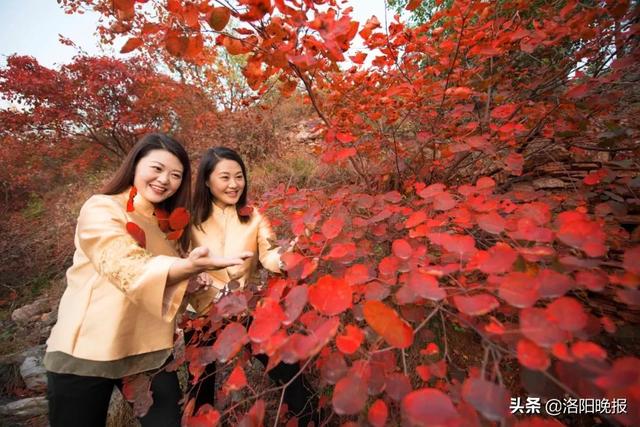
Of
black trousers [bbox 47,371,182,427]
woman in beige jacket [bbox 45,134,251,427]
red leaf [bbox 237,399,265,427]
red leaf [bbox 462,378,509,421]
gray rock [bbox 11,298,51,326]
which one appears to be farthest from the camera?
gray rock [bbox 11,298,51,326]

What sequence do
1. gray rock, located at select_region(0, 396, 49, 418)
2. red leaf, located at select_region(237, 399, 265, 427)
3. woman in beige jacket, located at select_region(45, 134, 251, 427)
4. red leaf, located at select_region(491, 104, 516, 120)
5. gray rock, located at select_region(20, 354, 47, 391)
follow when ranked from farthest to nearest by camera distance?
gray rock, located at select_region(20, 354, 47, 391) → gray rock, located at select_region(0, 396, 49, 418) → red leaf, located at select_region(491, 104, 516, 120) → woman in beige jacket, located at select_region(45, 134, 251, 427) → red leaf, located at select_region(237, 399, 265, 427)

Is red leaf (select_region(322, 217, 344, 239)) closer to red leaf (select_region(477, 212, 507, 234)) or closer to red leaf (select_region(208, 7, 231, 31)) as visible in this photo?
red leaf (select_region(477, 212, 507, 234))

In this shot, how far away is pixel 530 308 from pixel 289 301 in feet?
1.49

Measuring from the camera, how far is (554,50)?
6.96 ft

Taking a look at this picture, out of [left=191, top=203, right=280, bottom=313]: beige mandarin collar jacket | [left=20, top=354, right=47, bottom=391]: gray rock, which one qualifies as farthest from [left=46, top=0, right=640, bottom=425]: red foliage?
[left=20, top=354, right=47, bottom=391]: gray rock

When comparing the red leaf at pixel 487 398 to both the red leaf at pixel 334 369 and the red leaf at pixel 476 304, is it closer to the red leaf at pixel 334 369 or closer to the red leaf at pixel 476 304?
the red leaf at pixel 476 304

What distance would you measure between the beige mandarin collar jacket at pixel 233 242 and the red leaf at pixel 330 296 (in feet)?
2.20

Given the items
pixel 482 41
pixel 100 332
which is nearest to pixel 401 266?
pixel 100 332

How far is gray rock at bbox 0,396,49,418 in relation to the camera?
6.28 feet

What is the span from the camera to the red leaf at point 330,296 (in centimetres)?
56

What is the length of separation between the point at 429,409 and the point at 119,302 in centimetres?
102

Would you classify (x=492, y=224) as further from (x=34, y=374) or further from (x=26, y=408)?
(x=34, y=374)

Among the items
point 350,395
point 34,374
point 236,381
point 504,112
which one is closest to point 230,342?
point 236,381

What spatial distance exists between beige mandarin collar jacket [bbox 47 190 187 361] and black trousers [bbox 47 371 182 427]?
4.8 inches
